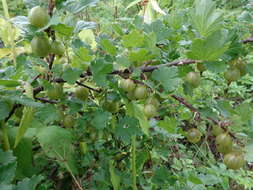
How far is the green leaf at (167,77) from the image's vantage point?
550 mm

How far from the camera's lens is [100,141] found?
0.86m

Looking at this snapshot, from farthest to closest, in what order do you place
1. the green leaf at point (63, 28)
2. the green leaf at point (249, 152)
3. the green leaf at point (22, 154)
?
the green leaf at point (22, 154) < the green leaf at point (249, 152) < the green leaf at point (63, 28)

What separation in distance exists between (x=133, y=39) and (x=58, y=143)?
0.38 m

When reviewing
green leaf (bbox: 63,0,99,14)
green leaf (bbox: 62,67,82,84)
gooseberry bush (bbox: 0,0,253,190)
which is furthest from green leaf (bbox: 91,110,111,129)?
green leaf (bbox: 63,0,99,14)

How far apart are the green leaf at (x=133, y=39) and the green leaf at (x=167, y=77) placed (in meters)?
0.07

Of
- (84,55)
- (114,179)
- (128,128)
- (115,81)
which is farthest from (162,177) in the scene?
(84,55)

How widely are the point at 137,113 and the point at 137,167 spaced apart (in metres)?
0.28

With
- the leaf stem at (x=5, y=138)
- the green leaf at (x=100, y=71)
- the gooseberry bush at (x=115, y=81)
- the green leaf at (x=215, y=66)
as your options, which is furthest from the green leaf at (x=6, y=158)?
the green leaf at (x=215, y=66)

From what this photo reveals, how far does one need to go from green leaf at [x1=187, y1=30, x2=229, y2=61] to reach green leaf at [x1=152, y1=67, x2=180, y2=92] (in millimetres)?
52

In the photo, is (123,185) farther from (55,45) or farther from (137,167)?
(55,45)

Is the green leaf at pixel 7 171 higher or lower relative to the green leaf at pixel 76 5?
lower

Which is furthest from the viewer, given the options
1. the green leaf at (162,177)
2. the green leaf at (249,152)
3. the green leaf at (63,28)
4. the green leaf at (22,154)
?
the green leaf at (162,177)

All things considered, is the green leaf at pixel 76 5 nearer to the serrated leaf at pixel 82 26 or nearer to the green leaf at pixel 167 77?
the serrated leaf at pixel 82 26

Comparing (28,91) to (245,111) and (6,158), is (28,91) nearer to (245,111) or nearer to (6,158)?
(6,158)
